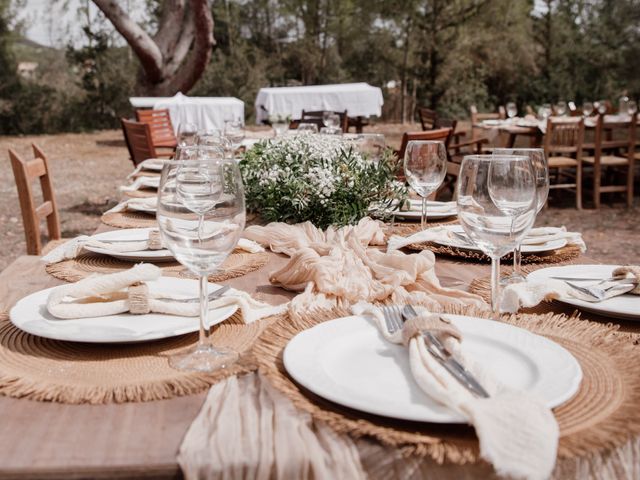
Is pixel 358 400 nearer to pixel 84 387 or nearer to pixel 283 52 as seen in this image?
pixel 84 387

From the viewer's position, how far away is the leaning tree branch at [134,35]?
13328 millimetres

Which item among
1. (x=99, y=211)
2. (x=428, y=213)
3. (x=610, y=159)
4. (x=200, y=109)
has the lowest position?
(x=99, y=211)

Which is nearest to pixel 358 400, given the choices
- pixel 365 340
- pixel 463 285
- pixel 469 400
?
pixel 469 400

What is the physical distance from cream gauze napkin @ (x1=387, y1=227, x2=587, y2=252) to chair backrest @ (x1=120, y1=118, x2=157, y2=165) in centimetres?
357

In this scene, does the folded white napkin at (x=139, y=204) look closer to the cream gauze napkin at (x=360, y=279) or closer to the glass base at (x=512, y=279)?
the cream gauze napkin at (x=360, y=279)

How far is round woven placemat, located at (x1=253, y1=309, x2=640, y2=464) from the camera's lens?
66 centimetres

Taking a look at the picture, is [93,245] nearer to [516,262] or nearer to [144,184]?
[516,262]

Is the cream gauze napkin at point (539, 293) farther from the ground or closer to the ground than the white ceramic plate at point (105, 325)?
closer to the ground

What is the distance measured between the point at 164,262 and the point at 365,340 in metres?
0.74

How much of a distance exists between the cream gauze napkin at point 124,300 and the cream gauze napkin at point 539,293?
387 mm

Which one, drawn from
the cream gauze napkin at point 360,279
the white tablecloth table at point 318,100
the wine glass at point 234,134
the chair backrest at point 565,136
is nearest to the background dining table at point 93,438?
the cream gauze napkin at point 360,279

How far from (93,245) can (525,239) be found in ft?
3.29

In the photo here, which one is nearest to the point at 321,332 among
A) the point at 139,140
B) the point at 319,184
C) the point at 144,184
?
the point at 319,184

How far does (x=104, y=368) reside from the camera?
0.88m
